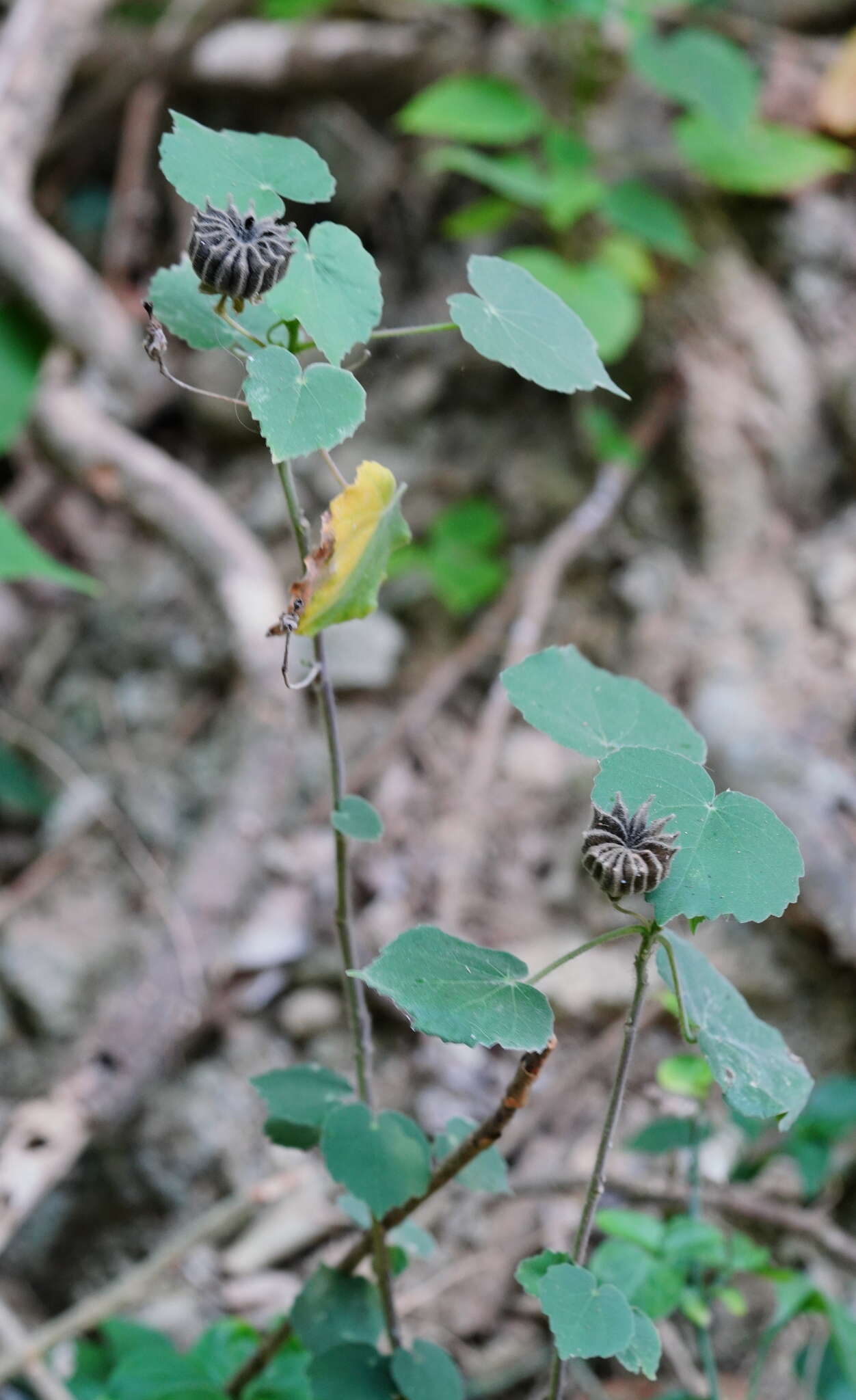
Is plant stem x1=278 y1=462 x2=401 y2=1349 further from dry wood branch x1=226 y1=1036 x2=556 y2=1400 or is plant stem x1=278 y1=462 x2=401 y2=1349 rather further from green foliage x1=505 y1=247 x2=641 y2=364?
green foliage x1=505 y1=247 x2=641 y2=364

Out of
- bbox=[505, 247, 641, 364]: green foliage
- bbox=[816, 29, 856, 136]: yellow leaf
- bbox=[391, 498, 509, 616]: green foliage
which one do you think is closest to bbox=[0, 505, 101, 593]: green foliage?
bbox=[391, 498, 509, 616]: green foliage

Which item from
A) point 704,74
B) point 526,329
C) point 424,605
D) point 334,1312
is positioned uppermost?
point 526,329

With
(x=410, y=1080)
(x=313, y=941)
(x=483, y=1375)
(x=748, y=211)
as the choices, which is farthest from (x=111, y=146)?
(x=483, y=1375)

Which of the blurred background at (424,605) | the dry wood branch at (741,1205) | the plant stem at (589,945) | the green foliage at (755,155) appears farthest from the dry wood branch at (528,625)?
→ the plant stem at (589,945)

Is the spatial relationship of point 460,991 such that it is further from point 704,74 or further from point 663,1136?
point 704,74

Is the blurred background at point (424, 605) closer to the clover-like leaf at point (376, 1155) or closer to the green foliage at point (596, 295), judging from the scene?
the green foliage at point (596, 295)

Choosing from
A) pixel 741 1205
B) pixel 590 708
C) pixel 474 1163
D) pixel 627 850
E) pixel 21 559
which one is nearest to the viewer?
pixel 627 850

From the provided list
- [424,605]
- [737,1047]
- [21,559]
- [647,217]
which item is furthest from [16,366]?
[737,1047]
